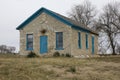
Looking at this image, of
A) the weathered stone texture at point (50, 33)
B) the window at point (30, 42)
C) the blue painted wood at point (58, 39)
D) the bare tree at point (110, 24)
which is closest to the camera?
the weathered stone texture at point (50, 33)

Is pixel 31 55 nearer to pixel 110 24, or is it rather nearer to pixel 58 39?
pixel 58 39

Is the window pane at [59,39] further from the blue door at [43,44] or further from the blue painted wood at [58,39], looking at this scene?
the blue door at [43,44]

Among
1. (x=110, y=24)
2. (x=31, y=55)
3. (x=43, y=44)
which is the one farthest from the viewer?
(x=110, y=24)

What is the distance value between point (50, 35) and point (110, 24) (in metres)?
24.4

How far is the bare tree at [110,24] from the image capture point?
45.4m

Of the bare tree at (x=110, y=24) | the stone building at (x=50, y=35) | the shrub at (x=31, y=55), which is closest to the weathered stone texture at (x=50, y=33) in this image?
the stone building at (x=50, y=35)

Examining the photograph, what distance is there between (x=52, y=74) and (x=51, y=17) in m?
13.4

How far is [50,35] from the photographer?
24.3m

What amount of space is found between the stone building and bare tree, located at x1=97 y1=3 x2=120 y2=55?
65.0ft

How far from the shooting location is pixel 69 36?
76.6ft

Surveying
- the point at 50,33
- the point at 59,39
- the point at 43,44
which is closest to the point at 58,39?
the point at 59,39

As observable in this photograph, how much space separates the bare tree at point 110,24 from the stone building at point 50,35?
1982 centimetres

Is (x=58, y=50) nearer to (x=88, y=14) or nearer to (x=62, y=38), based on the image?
(x=62, y=38)

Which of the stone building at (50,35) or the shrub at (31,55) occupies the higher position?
the stone building at (50,35)
